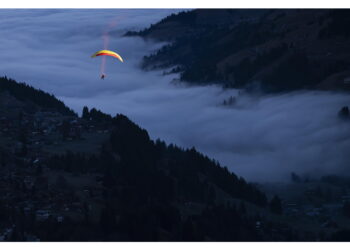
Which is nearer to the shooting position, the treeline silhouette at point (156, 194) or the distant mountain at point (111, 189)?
the treeline silhouette at point (156, 194)

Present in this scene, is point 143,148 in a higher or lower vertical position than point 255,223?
higher

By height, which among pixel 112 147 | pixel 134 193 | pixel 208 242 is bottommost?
pixel 208 242

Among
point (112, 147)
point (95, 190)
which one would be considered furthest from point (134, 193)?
point (112, 147)

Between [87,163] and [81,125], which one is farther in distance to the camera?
[81,125]

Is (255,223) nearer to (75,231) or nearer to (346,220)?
(346,220)

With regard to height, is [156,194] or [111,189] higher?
[111,189]

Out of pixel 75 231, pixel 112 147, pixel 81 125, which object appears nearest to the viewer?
pixel 75 231

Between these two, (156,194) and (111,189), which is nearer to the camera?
(111,189)

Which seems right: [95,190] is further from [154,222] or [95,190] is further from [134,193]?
[154,222]

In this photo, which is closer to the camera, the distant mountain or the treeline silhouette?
the treeline silhouette

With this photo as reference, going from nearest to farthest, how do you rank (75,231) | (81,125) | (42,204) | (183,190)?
(75,231) < (42,204) < (183,190) < (81,125)
